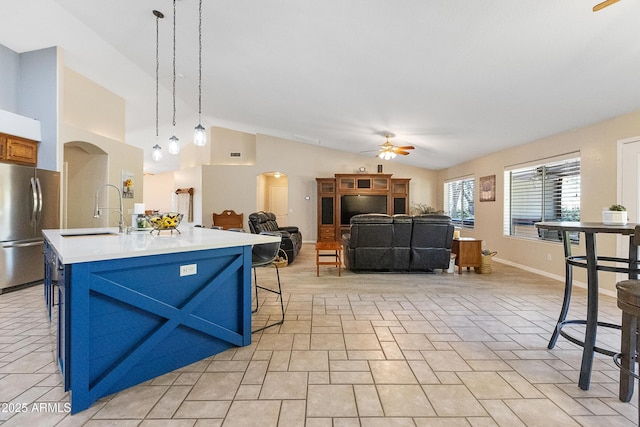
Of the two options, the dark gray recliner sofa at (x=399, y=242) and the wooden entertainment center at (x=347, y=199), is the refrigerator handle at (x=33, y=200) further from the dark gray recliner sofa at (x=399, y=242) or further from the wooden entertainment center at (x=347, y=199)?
the wooden entertainment center at (x=347, y=199)

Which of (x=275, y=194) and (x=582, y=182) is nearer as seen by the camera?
(x=582, y=182)

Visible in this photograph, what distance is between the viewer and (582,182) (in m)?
4.00

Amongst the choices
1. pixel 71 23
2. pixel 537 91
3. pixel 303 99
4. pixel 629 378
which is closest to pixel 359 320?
pixel 629 378

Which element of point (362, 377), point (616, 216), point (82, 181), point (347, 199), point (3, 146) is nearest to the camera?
point (362, 377)

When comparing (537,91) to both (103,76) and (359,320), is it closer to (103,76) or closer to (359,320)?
(359,320)

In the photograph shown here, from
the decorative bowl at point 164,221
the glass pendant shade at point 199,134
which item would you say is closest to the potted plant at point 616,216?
the decorative bowl at point 164,221

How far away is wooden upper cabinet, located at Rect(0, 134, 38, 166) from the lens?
3.65 meters

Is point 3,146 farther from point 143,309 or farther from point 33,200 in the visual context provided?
point 143,309

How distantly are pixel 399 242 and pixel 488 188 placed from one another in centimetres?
296

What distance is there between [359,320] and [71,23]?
198 inches

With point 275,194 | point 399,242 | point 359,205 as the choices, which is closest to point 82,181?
point 275,194

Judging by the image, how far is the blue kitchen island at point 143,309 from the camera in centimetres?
152

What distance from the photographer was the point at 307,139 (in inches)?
321

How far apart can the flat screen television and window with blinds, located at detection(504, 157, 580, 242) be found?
3.30 metres
